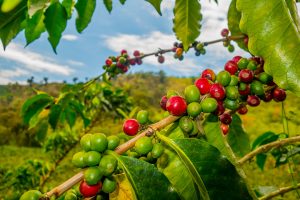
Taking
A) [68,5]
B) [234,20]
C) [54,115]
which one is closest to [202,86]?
[234,20]

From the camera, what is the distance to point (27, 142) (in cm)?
2247

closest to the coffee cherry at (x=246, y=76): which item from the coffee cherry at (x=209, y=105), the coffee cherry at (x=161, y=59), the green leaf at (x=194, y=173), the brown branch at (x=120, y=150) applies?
the coffee cherry at (x=209, y=105)

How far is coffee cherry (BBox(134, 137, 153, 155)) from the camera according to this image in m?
0.83

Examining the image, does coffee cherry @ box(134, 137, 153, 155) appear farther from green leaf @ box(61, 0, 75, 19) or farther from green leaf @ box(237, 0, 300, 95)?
green leaf @ box(61, 0, 75, 19)

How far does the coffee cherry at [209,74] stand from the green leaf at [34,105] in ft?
5.13

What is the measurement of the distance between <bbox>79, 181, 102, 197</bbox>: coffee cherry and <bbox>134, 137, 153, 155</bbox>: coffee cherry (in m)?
0.13

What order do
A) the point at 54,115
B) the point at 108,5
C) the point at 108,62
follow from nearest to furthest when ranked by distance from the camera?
1. the point at 108,5
2. the point at 54,115
3. the point at 108,62

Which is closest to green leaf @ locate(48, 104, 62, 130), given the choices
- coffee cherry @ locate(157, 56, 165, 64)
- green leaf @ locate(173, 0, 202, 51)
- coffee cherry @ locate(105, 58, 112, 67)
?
coffee cherry @ locate(105, 58, 112, 67)

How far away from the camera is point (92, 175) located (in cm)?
76

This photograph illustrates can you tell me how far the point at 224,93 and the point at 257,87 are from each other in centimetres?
15

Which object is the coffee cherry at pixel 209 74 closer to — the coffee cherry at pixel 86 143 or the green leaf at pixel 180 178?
the green leaf at pixel 180 178

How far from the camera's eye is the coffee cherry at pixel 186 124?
0.89m

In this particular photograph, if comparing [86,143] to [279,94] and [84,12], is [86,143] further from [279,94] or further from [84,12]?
[84,12]

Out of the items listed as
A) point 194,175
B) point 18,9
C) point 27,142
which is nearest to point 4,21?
point 18,9
